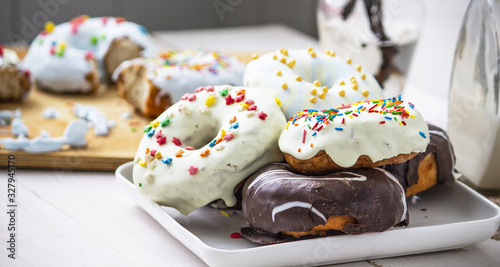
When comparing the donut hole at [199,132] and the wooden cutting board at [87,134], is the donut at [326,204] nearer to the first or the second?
the donut hole at [199,132]

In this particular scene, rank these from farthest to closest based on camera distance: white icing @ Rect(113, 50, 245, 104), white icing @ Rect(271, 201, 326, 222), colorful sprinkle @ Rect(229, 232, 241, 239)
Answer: white icing @ Rect(113, 50, 245, 104), colorful sprinkle @ Rect(229, 232, 241, 239), white icing @ Rect(271, 201, 326, 222)

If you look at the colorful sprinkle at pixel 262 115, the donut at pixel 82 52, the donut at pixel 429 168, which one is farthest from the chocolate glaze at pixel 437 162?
the donut at pixel 82 52

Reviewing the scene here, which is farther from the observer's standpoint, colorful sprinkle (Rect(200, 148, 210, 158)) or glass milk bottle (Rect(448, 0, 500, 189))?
glass milk bottle (Rect(448, 0, 500, 189))

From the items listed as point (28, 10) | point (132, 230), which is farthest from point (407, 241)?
point (28, 10)

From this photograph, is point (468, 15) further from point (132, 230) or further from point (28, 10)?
point (28, 10)

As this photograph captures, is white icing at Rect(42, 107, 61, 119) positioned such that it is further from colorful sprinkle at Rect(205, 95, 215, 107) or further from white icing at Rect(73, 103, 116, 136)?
colorful sprinkle at Rect(205, 95, 215, 107)

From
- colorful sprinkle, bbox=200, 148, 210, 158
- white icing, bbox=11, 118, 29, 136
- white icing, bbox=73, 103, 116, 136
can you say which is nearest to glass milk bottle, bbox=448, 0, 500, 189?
colorful sprinkle, bbox=200, 148, 210, 158

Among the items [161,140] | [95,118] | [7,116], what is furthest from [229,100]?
[7,116]
